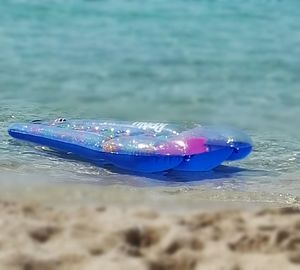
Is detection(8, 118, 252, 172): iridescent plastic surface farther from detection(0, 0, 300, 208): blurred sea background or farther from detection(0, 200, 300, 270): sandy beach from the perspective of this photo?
detection(0, 200, 300, 270): sandy beach

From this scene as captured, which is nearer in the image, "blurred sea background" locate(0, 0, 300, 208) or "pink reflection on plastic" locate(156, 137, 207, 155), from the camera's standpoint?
"blurred sea background" locate(0, 0, 300, 208)

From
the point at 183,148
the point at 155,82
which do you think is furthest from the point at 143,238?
the point at 155,82

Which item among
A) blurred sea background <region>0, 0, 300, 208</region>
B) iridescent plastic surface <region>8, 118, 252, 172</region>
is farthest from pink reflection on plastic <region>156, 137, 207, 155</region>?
blurred sea background <region>0, 0, 300, 208</region>

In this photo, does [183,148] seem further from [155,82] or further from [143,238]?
[155,82]

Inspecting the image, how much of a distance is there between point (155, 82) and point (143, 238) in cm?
373

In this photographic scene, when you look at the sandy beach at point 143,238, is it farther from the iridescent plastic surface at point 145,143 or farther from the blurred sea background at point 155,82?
the iridescent plastic surface at point 145,143

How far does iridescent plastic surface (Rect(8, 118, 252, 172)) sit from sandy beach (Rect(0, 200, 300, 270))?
764 mm

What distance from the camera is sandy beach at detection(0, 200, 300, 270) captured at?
267 centimetres

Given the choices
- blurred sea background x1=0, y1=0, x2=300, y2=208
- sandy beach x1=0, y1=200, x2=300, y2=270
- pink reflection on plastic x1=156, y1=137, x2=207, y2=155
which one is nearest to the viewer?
sandy beach x1=0, y1=200, x2=300, y2=270

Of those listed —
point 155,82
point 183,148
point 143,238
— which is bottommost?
point 143,238

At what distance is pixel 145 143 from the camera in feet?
13.8

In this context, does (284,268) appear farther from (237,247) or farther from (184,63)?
(184,63)

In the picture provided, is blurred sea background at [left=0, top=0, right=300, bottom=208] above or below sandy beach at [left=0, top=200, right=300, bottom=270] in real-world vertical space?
above

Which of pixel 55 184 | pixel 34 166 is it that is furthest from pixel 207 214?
pixel 34 166
